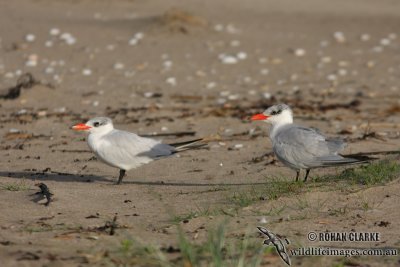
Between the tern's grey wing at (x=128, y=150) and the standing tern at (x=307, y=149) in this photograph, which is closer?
the standing tern at (x=307, y=149)

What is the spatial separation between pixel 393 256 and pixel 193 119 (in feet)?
16.9

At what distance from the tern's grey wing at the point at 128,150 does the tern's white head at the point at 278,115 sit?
865 millimetres

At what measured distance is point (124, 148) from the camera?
22.5ft

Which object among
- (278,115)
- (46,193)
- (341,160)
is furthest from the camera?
(278,115)

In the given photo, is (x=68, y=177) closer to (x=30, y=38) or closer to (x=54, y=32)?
(x=30, y=38)

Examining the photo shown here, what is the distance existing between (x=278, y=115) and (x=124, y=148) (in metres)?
1.33

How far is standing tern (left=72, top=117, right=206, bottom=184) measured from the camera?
22.5 ft

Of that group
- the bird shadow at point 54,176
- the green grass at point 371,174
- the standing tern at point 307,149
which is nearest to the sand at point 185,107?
the bird shadow at point 54,176

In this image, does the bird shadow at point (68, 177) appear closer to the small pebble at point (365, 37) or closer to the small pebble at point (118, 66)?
the small pebble at point (118, 66)

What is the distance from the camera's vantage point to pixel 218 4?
57.6 ft

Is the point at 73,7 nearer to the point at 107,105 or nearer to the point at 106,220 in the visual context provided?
the point at 107,105

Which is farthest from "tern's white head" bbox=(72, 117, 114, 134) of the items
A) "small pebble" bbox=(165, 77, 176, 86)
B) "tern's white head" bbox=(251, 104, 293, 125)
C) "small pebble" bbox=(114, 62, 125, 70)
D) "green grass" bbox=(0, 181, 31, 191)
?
"small pebble" bbox=(114, 62, 125, 70)

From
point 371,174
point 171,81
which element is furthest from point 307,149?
point 171,81

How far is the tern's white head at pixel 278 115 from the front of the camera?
6.81 meters
